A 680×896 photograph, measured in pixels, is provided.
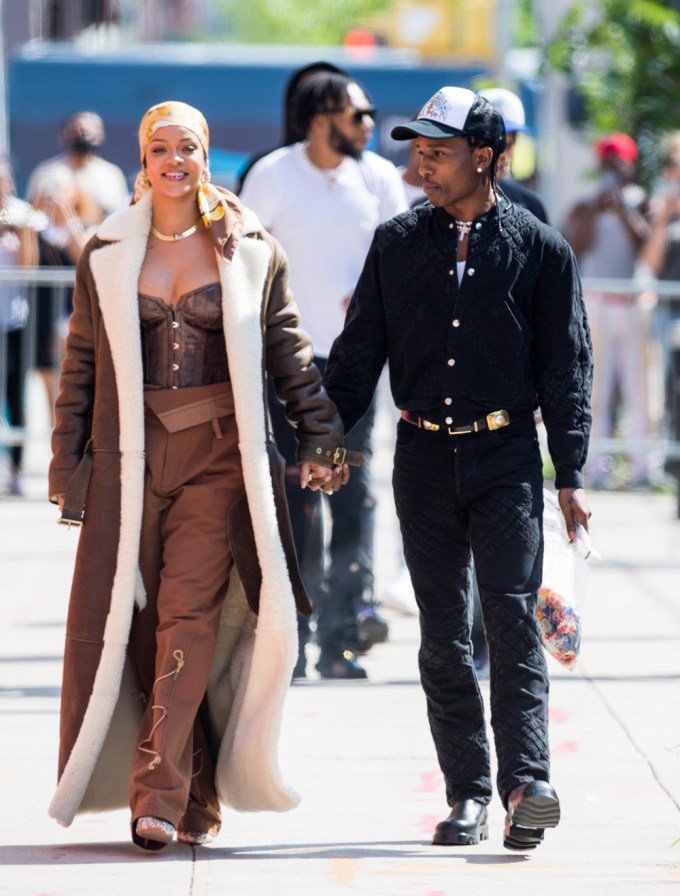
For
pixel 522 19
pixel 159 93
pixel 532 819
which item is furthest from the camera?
pixel 522 19

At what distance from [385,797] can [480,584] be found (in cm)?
90

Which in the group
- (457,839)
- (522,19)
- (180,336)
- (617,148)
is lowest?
(457,839)

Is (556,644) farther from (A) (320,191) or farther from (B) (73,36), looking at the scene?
(B) (73,36)

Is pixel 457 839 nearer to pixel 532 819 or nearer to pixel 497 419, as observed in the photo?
pixel 532 819

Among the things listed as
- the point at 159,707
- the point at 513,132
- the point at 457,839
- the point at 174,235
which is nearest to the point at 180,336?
the point at 174,235

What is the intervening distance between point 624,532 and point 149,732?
6.61m

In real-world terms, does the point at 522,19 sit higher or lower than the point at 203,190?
lower

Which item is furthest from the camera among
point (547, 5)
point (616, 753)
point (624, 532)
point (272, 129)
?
point (272, 129)

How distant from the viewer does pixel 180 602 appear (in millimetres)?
4977

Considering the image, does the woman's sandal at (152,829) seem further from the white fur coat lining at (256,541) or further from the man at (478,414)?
the man at (478,414)

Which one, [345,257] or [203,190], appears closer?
[203,190]

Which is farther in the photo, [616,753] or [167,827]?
[616,753]

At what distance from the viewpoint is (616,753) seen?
6.14m

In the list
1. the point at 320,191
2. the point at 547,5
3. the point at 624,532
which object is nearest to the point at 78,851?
the point at 320,191
